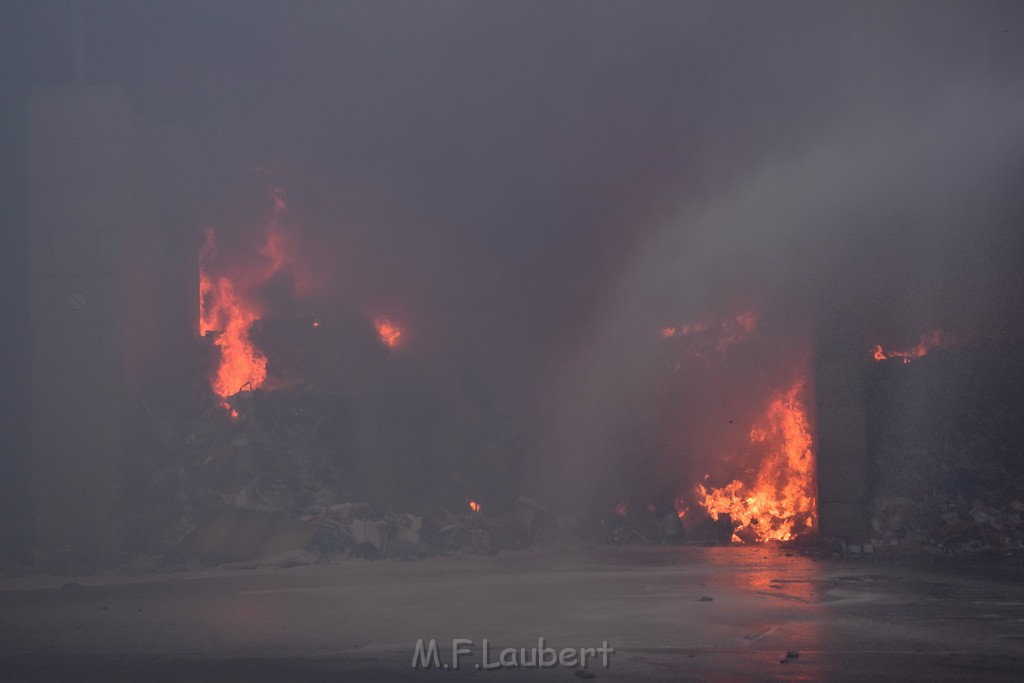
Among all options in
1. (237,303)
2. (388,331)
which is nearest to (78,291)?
(237,303)

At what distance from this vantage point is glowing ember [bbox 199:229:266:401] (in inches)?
963

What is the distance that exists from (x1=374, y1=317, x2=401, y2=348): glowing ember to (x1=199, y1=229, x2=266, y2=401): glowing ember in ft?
10.3

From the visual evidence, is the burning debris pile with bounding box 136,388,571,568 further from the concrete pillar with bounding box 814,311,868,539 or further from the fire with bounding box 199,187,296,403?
the concrete pillar with bounding box 814,311,868,539

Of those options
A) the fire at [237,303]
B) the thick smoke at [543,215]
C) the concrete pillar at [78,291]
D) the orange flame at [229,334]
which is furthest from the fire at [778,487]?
the concrete pillar at [78,291]

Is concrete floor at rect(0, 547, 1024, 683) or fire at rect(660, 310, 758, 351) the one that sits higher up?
fire at rect(660, 310, 758, 351)

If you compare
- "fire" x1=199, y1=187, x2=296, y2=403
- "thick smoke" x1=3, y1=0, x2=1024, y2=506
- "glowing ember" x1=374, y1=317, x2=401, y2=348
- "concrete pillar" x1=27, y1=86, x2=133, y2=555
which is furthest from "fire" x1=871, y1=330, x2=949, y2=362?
"concrete pillar" x1=27, y1=86, x2=133, y2=555

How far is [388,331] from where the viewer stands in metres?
24.9

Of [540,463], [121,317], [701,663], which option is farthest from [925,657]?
[121,317]

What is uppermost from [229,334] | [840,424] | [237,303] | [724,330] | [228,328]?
[237,303]

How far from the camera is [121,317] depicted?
63.9ft

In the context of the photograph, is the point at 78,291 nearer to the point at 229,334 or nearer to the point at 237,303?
the point at 229,334

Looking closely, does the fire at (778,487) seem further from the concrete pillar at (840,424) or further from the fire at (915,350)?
the fire at (915,350)

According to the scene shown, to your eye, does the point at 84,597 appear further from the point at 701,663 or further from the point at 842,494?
the point at 842,494

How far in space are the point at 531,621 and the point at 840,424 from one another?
1213cm
